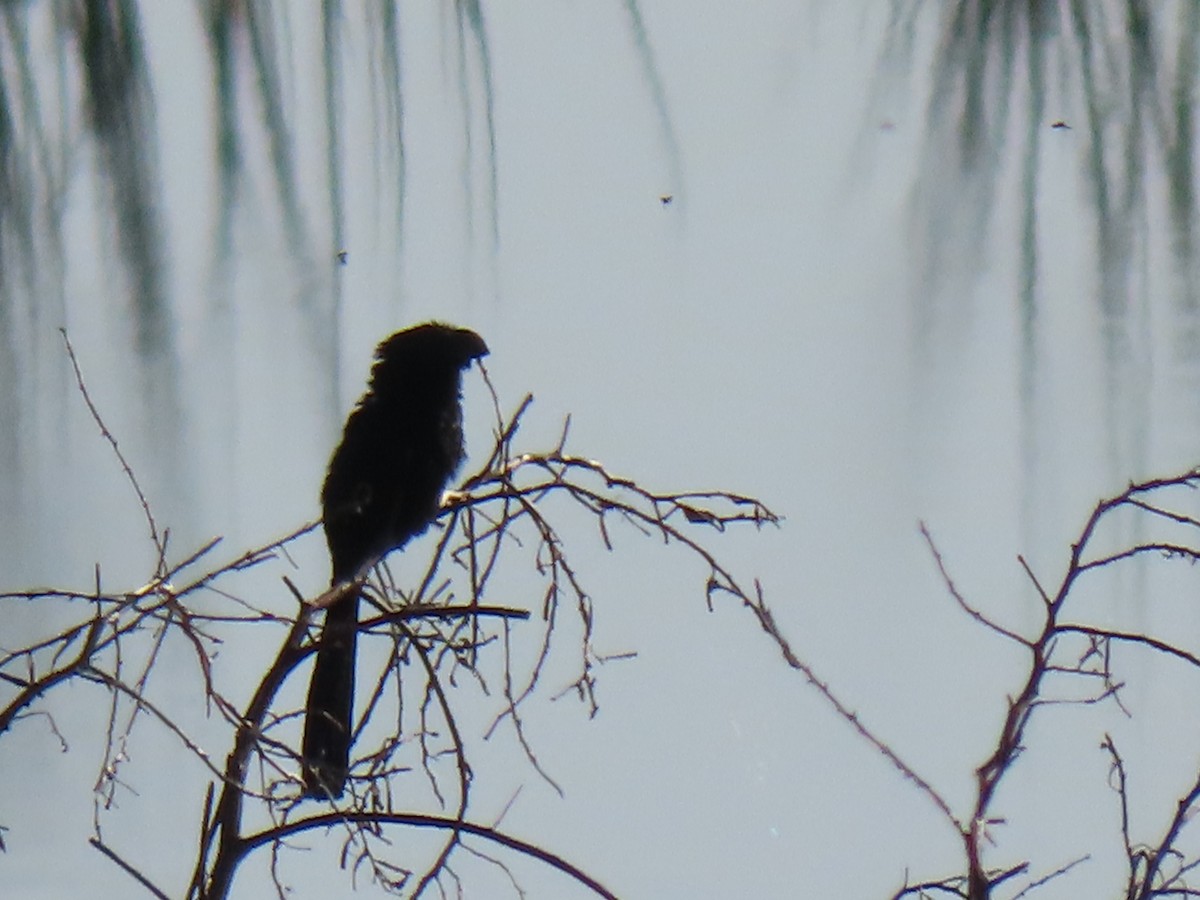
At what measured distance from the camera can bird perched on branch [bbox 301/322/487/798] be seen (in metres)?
2.03

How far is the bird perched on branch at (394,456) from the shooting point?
6.65ft

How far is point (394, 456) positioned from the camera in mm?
2131

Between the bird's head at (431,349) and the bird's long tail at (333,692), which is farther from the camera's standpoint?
the bird's head at (431,349)

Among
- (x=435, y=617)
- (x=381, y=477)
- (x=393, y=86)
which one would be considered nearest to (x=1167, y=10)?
(x=393, y=86)

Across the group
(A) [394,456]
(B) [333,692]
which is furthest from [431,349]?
(B) [333,692]

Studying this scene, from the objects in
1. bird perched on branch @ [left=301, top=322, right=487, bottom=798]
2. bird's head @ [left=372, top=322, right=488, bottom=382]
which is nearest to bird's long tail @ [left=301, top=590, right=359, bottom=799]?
bird perched on branch @ [left=301, top=322, right=487, bottom=798]

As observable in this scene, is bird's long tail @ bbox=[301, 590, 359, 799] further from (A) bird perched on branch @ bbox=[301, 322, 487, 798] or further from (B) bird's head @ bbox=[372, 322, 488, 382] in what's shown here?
(B) bird's head @ bbox=[372, 322, 488, 382]

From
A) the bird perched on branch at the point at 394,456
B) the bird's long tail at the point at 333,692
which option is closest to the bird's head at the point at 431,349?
the bird perched on branch at the point at 394,456

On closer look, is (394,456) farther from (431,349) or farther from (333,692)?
(333,692)

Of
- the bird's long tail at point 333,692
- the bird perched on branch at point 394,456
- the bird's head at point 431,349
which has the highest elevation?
the bird's head at point 431,349

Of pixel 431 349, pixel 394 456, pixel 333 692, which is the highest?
pixel 431 349

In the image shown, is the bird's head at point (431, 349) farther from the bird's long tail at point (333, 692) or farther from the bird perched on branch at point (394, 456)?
the bird's long tail at point (333, 692)

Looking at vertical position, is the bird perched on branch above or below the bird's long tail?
above

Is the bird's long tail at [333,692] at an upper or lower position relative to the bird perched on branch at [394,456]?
lower
